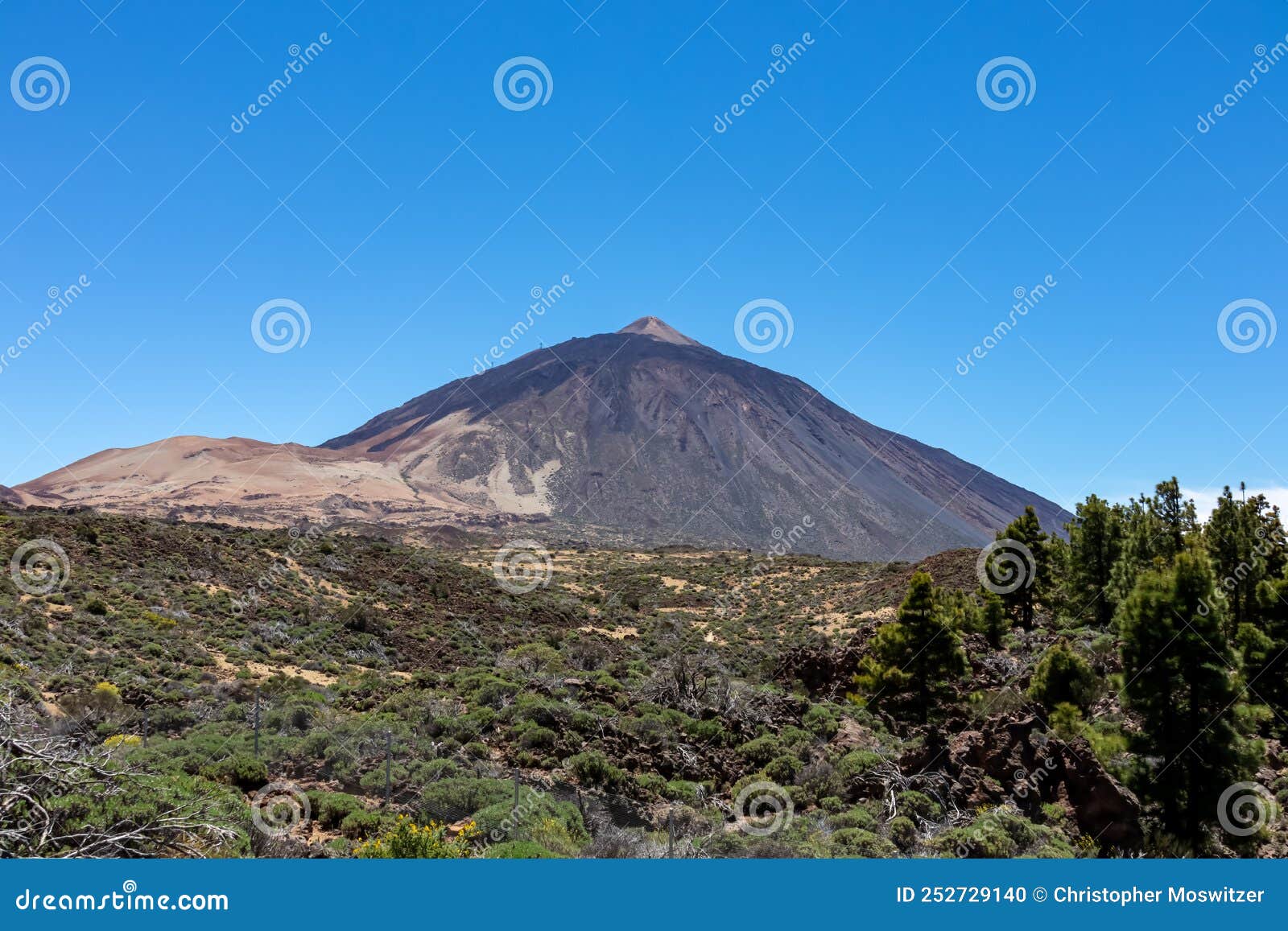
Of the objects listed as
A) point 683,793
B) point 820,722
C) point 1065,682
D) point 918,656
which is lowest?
point 683,793

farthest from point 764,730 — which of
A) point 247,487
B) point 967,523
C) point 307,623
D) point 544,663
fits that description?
point 967,523

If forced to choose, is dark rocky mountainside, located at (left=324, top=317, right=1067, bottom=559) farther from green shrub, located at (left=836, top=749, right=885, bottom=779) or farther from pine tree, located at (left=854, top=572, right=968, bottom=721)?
green shrub, located at (left=836, top=749, right=885, bottom=779)

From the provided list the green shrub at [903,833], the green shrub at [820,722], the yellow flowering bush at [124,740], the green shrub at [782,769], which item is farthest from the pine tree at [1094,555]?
the yellow flowering bush at [124,740]

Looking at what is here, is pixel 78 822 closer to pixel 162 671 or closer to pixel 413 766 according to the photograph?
pixel 413 766

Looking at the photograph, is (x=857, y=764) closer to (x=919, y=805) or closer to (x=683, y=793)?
(x=919, y=805)

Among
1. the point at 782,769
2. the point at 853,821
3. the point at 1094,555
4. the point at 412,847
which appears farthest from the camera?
the point at 1094,555

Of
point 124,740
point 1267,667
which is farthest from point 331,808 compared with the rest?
point 1267,667
